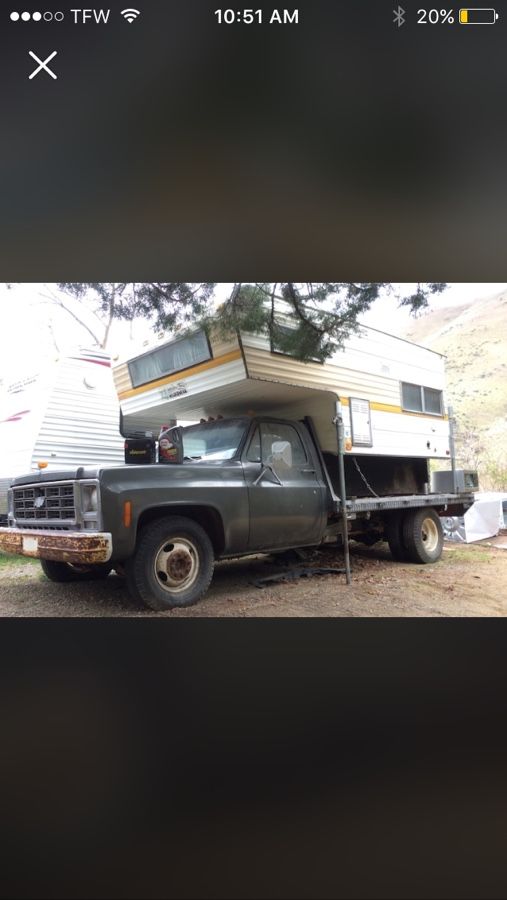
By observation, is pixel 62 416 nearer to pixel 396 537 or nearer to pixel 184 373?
pixel 184 373

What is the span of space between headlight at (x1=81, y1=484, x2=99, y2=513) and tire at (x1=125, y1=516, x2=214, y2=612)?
32cm

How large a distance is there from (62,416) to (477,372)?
375cm

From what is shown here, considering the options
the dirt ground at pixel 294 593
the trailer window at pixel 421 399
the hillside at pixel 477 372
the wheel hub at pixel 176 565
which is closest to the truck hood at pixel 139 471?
the wheel hub at pixel 176 565

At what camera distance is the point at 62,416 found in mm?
4734

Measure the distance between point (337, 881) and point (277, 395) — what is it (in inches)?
113

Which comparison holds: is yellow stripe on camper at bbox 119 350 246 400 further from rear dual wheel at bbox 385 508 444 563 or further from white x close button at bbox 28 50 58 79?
rear dual wheel at bbox 385 508 444 563

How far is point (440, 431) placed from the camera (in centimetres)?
502

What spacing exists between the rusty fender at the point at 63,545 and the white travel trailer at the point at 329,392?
128cm

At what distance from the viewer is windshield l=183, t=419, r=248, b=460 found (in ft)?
12.0

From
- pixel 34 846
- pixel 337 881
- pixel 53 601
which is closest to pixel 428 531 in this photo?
pixel 53 601

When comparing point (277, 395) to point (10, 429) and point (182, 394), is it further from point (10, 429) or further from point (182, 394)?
point (10, 429)

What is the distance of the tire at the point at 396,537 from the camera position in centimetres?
479

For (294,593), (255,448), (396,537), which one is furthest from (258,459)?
(396,537)

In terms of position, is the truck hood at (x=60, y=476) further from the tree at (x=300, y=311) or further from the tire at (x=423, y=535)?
the tire at (x=423, y=535)
